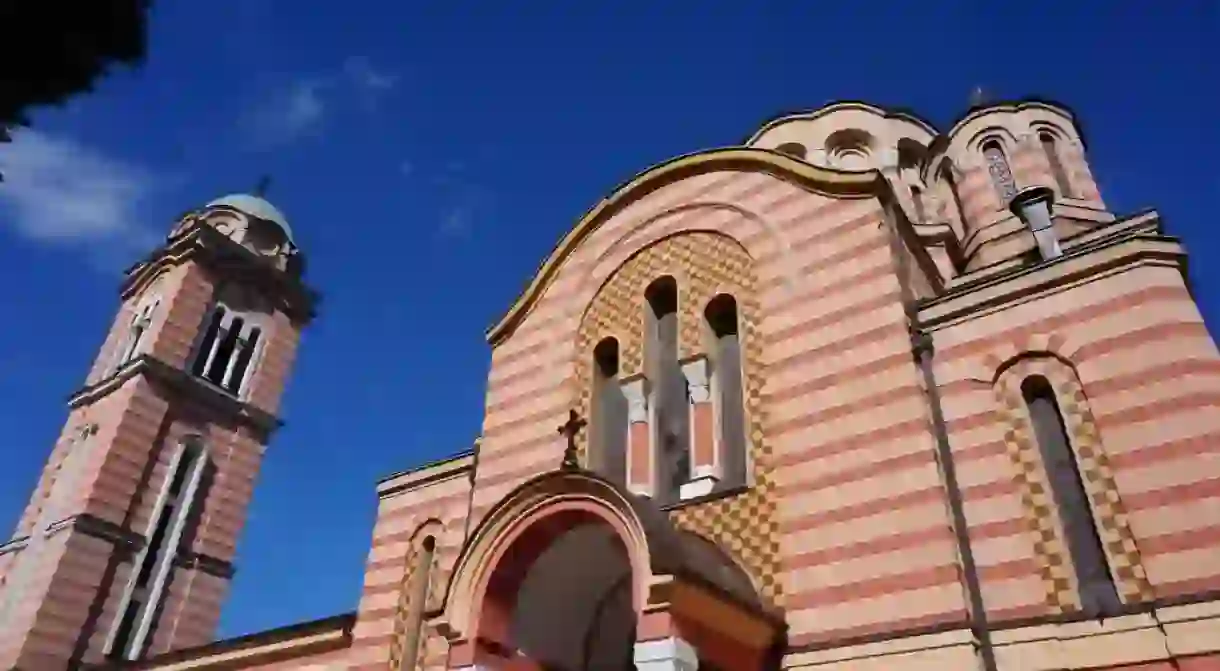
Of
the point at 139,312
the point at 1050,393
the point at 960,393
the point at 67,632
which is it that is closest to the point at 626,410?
the point at 960,393

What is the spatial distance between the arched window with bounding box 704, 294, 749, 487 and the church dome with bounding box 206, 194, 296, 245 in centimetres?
2441

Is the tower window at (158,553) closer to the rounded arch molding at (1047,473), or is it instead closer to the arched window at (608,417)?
the arched window at (608,417)

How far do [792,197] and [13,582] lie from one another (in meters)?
24.4

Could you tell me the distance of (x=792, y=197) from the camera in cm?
→ 1176

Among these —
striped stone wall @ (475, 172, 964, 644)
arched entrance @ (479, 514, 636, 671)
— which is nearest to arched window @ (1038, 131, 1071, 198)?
striped stone wall @ (475, 172, 964, 644)

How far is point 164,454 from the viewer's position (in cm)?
2567

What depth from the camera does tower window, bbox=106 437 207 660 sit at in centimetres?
2353

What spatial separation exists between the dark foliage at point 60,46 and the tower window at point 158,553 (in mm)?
22616

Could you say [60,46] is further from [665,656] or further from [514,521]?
[665,656]

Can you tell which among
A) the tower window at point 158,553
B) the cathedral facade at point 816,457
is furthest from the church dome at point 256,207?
the cathedral facade at point 816,457

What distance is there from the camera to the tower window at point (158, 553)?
23.5m

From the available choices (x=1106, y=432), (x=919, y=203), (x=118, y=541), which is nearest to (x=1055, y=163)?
(x=919, y=203)

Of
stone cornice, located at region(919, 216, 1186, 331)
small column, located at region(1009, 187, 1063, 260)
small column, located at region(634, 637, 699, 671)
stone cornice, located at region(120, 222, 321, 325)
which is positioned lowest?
small column, located at region(634, 637, 699, 671)

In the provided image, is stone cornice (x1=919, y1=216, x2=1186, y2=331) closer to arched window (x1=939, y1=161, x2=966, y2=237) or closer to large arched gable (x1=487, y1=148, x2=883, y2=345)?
large arched gable (x1=487, y1=148, x2=883, y2=345)
